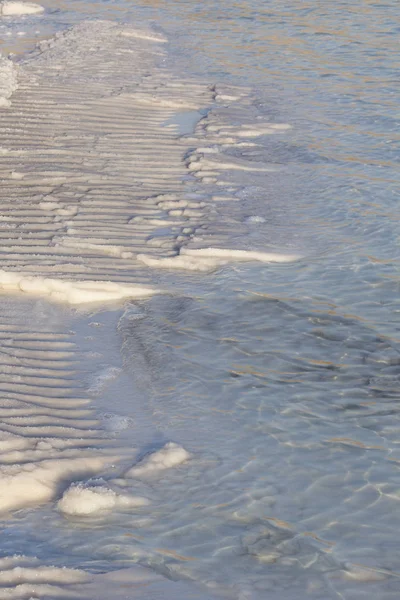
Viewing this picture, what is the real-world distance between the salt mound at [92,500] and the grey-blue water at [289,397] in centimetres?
7

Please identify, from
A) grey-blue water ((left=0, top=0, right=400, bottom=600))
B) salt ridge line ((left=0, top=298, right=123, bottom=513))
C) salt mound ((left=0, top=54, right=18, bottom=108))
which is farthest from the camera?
salt mound ((left=0, top=54, right=18, bottom=108))

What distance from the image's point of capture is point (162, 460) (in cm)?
382

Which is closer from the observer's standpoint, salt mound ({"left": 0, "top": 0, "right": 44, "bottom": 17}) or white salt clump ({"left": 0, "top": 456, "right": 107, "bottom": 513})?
white salt clump ({"left": 0, "top": 456, "right": 107, "bottom": 513})

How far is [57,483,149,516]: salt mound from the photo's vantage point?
3.46 metres

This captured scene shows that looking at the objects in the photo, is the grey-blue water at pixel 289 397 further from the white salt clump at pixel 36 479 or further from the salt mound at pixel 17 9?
the salt mound at pixel 17 9

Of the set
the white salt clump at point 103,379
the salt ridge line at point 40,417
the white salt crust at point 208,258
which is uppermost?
the salt ridge line at point 40,417

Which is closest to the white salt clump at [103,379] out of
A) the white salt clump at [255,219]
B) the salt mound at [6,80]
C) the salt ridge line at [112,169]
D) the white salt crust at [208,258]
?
the salt ridge line at [112,169]

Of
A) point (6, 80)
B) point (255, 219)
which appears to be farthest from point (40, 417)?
point (6, 80)

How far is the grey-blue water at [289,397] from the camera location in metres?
3.24

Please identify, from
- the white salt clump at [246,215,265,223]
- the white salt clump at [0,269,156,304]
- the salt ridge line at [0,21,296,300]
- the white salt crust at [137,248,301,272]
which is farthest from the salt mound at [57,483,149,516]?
the white salt clump at [246,215,265,223]

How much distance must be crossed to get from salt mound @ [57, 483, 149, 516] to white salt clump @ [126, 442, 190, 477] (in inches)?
7.2

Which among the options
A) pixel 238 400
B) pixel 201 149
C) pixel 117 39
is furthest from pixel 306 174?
pixel 117 39

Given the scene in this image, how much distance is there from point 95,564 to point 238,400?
1436mm

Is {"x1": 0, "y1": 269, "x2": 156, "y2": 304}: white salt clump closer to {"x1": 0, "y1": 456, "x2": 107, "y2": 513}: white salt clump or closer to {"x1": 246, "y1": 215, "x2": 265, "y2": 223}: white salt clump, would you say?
{"x1": 246, "y1": 215, "x2": 265, "y2": 223}: white salt clump
